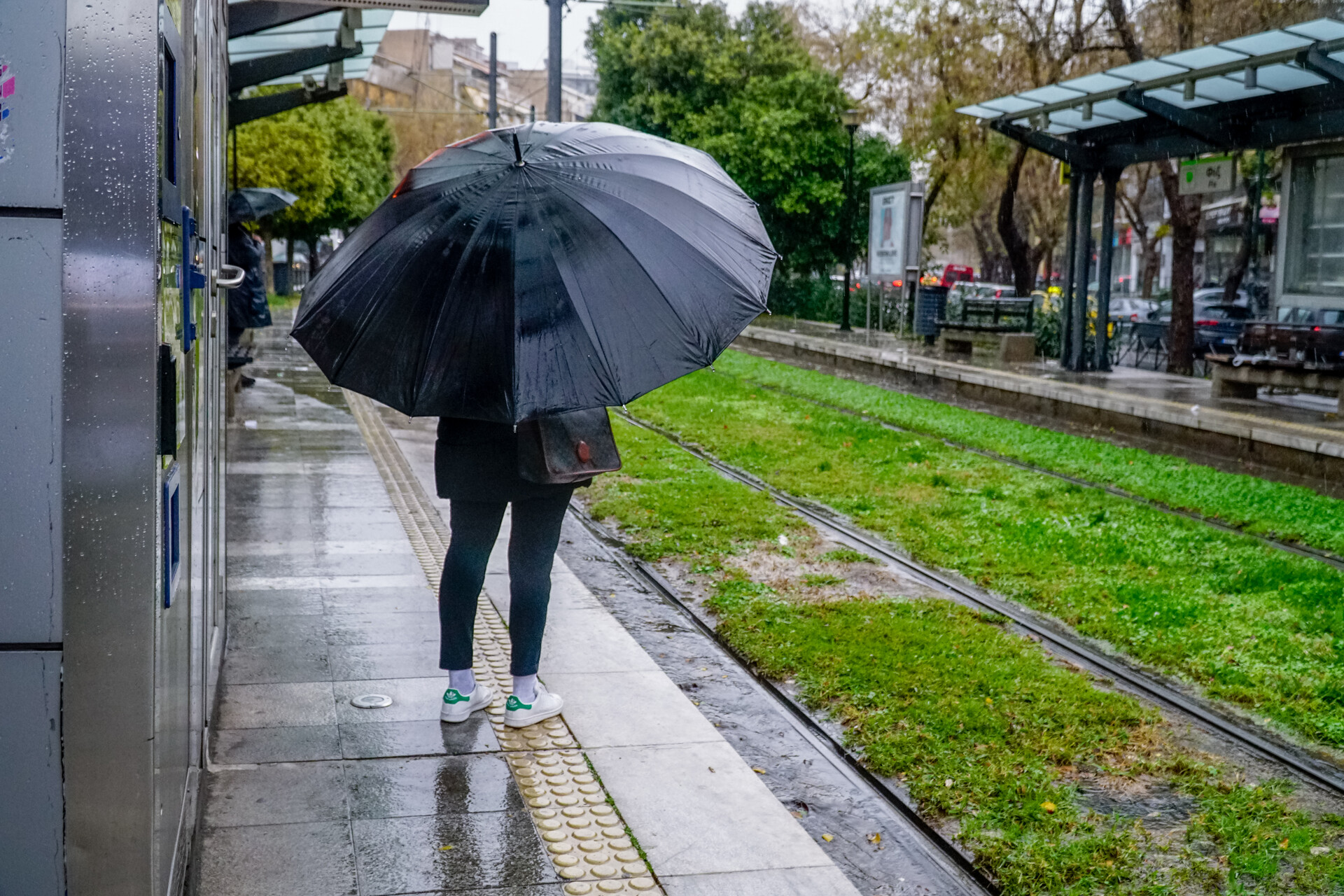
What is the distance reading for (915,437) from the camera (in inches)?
522

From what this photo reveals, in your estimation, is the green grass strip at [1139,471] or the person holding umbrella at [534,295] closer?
the person holding umbrella at [534,295]

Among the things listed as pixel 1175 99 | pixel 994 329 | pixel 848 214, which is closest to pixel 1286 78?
pixel 1175 99

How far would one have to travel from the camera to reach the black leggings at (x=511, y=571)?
4621mm

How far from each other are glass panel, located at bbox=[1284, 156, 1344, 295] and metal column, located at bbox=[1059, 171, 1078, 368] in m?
3.61

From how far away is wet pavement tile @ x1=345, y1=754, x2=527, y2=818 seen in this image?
4.05 meters

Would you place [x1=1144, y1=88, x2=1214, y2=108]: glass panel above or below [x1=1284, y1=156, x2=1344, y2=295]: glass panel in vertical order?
above

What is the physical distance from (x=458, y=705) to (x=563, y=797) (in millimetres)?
753

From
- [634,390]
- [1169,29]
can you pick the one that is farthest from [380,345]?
[1169,29]

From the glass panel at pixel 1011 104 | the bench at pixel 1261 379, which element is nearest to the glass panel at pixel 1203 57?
the glass panel at pixel 1011 104

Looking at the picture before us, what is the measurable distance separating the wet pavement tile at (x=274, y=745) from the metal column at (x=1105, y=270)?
50.2 ft

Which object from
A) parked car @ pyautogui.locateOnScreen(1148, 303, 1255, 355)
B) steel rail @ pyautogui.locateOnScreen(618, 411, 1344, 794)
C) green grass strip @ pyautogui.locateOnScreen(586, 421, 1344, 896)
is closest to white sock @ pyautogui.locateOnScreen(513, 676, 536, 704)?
green grass strip @ pyautogui.locateOnScreen(586, 421, 1344, 896)

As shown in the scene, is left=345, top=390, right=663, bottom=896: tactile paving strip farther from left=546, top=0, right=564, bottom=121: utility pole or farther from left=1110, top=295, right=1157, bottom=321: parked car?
left=1110, top=295, right=1157, bottom=321: parked car

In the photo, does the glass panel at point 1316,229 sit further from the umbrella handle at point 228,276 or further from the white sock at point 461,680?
the umbrella handle at point 228,276

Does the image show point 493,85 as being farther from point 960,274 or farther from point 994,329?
point 960,274
